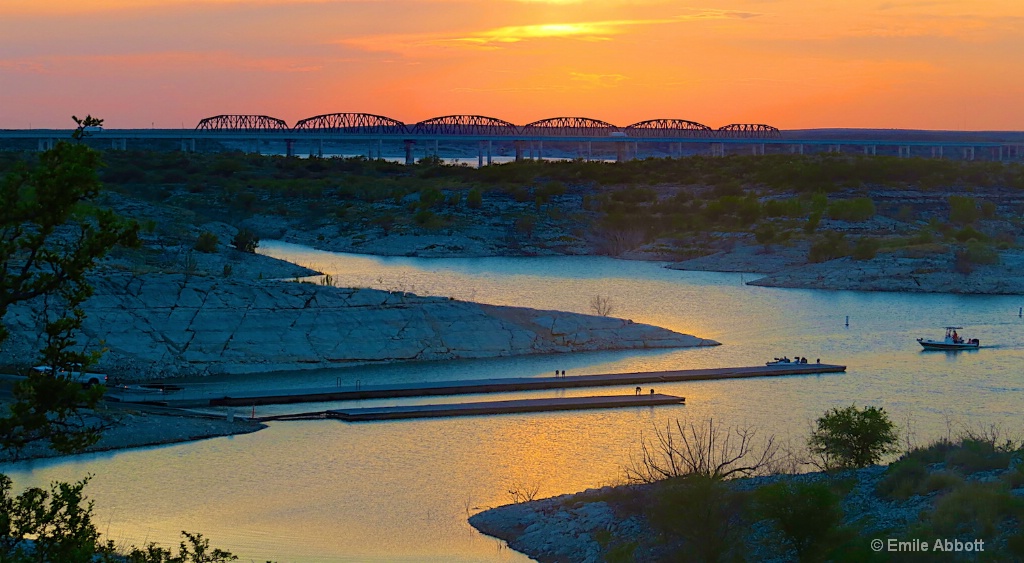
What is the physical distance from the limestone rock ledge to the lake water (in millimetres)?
1433

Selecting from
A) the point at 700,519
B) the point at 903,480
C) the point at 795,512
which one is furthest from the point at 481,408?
the point at 795,512

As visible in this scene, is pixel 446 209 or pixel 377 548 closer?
pixel 377 548

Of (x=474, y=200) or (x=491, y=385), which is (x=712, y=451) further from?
(x=474, y=200)

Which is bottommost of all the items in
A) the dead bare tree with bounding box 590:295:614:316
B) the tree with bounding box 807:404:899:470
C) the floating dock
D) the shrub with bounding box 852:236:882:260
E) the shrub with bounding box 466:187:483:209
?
the floating dock

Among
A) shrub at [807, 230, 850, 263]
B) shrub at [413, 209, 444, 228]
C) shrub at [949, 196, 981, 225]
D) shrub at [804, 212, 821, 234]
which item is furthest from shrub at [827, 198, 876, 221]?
shrub at [413, 209, 444, 228]

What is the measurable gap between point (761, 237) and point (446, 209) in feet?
105

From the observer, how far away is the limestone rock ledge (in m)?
47.8

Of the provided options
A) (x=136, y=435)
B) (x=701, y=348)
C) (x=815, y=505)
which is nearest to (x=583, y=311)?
(x=701, y=348)

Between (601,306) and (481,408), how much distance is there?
2634cm

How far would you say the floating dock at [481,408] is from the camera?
40531mm

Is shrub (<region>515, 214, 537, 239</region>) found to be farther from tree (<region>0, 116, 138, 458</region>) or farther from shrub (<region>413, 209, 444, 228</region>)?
tree (<region>0, 116, 138, 458</region>)

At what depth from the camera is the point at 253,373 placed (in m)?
49.0

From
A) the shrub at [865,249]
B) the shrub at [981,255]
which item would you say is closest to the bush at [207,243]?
the shrub at [865,249]

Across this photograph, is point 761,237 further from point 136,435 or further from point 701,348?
point 136,435
